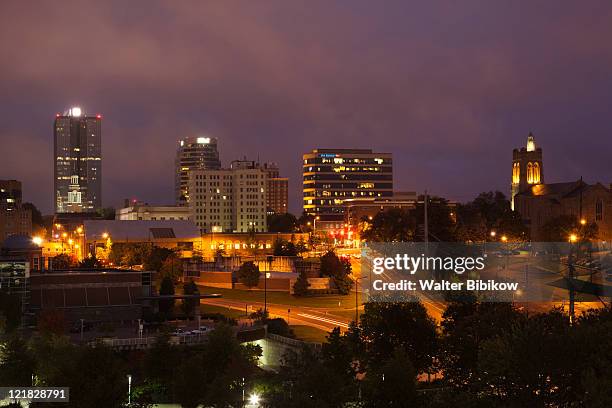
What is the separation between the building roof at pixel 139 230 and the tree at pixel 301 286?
5827 cm

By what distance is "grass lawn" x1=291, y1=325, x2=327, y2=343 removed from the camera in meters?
65.1

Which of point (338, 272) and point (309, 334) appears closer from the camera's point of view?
point (309, 334)

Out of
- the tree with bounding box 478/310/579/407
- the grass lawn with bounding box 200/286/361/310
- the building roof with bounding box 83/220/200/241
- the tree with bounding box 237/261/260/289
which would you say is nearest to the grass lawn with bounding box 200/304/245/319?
the grass lawn with bounding box 200/286/361/310

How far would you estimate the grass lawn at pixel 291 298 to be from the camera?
90.9 metres

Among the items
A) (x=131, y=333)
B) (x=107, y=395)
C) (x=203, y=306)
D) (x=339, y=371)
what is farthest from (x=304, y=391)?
(x=203, y=306)

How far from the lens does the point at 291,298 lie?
96.9 m

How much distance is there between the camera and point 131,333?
6134 cm

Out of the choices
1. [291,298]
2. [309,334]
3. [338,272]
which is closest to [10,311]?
[309,334]

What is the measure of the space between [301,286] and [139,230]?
63.7m

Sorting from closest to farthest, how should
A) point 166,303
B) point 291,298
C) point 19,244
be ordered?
point 166,303 < point 291,298 < point 19,244

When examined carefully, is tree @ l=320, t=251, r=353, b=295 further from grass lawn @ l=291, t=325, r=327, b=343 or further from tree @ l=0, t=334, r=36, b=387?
tree @ l=0, t=334, r=36, b=387

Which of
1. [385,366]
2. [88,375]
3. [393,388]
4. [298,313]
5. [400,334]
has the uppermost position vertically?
[400,334]

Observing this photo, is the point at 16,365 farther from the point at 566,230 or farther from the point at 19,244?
the point at 566,230

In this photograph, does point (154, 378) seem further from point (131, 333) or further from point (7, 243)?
point (7, 243)
